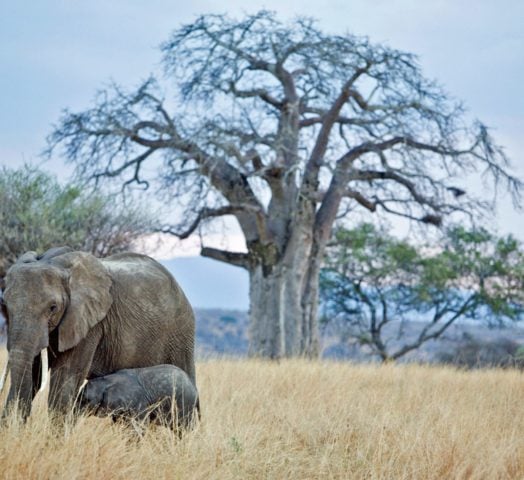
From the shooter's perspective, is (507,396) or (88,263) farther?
(507,396)

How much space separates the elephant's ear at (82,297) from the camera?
17.2ft

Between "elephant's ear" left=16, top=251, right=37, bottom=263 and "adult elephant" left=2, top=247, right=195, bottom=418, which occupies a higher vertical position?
"elephant's ear" left=16, top=251, right=37, bottom=263

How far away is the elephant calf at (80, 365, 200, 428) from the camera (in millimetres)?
5395

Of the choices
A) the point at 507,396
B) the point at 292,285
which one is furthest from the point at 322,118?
the point at 507,396

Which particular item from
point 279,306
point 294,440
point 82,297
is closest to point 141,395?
point 82,297

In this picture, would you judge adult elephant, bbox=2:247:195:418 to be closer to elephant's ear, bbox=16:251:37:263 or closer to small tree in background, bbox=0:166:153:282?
elephant's ear, bbox=16:251:37:263

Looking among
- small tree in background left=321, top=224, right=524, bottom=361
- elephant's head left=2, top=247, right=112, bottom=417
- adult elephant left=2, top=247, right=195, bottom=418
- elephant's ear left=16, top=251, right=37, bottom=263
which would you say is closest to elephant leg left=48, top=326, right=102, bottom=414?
adult elephant left=2, top=247, right=195, bottom=418

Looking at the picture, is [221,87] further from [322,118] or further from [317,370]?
[317,370]

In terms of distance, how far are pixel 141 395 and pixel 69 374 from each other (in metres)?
0.48

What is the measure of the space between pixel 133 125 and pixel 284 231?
3.59m

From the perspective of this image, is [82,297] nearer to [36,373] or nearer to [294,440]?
[36,373]

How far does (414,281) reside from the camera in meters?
25.0

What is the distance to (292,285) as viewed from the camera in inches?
621

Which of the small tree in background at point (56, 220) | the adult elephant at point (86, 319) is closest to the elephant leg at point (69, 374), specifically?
the adult elephant at point (86, 319)
